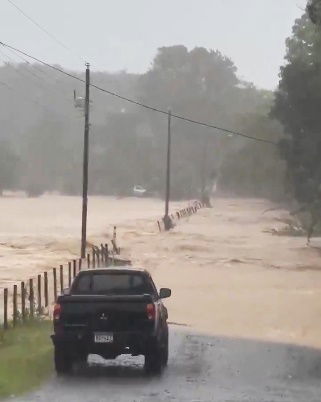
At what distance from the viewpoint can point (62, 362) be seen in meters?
16.1

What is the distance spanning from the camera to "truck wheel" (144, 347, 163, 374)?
1584 cm

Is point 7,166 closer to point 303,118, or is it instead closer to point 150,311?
point 303,118

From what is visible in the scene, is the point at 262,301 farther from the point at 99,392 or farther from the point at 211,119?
the point at 211,119

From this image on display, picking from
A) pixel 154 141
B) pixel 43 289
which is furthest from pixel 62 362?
pixel 154 141

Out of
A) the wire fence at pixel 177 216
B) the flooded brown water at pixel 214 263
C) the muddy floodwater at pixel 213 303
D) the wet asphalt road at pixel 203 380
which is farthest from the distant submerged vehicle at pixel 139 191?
the wet asphalt road at pixel 203 380

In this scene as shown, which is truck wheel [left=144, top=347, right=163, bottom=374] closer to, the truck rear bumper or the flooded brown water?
the truck rear bumper

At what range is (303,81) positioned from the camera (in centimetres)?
5734

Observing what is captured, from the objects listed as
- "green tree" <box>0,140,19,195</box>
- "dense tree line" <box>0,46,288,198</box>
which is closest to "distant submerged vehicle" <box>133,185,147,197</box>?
"dense tree line" <box>0,46,288,198</box>

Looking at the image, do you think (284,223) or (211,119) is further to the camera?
(211,119)

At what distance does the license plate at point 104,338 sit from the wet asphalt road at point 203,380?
0.56 m

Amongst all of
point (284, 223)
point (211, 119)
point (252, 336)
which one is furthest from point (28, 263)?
point (211, 119)

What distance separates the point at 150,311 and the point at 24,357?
337 centimetres

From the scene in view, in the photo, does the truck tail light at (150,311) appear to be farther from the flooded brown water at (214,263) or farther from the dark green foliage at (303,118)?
the dark green foliage at (303,118)

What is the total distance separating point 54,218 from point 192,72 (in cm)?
8862
